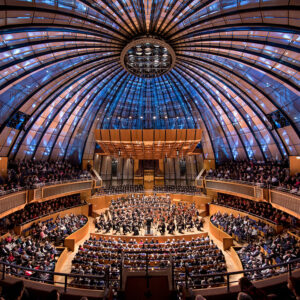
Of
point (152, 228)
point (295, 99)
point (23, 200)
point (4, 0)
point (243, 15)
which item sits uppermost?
point (243, 15)

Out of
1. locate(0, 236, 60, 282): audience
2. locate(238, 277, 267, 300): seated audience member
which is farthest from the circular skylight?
locate(0, 236, 60, 282): audience

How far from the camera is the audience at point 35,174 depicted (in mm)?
20328

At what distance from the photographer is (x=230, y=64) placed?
19969mm

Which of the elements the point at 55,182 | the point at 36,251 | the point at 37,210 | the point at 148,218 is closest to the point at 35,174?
the point at 55,182

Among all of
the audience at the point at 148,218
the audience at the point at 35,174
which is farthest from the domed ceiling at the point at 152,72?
the audience at the point at 148,218

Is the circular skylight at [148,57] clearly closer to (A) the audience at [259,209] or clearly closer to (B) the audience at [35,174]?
(B) the audience at [35,174]

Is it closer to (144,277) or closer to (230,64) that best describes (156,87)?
(230,64)

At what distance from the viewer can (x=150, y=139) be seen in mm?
21812

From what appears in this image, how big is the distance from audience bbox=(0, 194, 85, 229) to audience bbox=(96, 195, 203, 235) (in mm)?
5857

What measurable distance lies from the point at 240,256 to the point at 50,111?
26.5 metres

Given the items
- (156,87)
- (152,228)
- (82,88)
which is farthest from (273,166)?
(82,88)

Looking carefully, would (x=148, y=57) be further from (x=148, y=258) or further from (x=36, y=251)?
(x=36, y=251)

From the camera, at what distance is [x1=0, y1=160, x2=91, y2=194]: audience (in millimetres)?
20328

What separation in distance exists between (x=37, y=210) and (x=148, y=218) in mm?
12852
